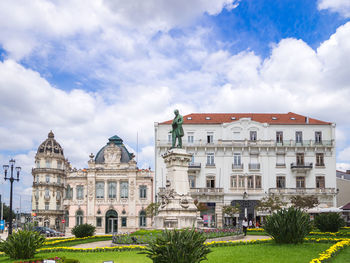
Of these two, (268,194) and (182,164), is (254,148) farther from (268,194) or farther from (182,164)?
(182,164)

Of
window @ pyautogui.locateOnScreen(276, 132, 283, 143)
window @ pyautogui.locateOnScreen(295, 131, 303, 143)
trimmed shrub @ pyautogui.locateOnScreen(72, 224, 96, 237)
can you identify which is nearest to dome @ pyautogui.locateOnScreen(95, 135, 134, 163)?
window @ pyautogui.locateOnScreen(276, 132, 283, 143)

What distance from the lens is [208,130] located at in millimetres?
54062

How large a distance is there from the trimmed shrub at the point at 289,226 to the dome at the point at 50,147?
63.5 metres

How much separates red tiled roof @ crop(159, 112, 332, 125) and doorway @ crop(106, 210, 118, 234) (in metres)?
14.0

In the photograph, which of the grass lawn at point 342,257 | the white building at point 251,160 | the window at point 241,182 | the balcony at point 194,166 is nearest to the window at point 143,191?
the white building at point 251,160

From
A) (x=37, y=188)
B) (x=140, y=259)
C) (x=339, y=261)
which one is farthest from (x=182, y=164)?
(x=37, y=188)

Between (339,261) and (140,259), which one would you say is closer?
(339,261)

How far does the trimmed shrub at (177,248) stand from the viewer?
466 inches

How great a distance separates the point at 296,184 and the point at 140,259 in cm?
3984

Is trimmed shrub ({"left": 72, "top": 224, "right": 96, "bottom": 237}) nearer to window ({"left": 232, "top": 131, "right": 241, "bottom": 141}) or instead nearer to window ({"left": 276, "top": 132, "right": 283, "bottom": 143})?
window ({"left": 232, "top": 131, "right": 241, "bottom": 141})

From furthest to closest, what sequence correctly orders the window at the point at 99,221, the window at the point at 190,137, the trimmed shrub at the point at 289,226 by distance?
1. the window at the point at 99,221
2. the window at the point at 190,137
3. the trimmed shrub at the point at 289,226

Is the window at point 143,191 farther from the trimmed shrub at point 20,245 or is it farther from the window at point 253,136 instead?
the trimmed shrub at point 20,245

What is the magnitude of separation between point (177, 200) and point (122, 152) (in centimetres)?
3419

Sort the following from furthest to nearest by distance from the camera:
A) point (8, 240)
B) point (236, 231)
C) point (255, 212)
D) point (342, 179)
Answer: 1. point (342, 179)
2. point (255, 212)
3. point (236, 231)
4. point (8, 240)
